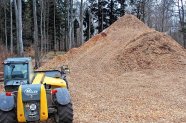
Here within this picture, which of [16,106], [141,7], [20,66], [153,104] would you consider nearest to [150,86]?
[153,104]

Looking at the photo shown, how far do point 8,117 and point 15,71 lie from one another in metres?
2.16

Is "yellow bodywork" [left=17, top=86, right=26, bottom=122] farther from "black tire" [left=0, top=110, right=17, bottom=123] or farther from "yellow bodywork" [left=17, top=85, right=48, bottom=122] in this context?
"black tire" [left=0, top=110, right=17, bottom=123]

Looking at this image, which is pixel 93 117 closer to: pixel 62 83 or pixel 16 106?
pixel 62 83

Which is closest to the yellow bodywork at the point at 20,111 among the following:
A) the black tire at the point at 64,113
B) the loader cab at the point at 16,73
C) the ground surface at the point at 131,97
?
the black tire at the point at 64,113

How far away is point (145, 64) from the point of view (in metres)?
25.7

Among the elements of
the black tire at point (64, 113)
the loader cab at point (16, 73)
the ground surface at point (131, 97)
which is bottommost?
the ground surface at point (131, 97)

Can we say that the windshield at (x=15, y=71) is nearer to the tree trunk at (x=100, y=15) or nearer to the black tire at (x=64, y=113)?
the black tire at (x=64, y=113)

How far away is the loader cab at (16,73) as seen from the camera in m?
11.2

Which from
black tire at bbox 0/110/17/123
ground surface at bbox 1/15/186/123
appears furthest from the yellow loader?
ground surface at bbox 1/15/186/123

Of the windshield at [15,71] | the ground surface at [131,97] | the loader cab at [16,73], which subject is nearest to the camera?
the loader cab at [16,73]


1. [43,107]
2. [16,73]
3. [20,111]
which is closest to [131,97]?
[16,73]

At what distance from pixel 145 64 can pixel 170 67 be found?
5.32 ft

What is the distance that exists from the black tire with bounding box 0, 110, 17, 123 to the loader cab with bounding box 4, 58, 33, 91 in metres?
1.48

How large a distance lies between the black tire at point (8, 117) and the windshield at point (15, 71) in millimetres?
1736
